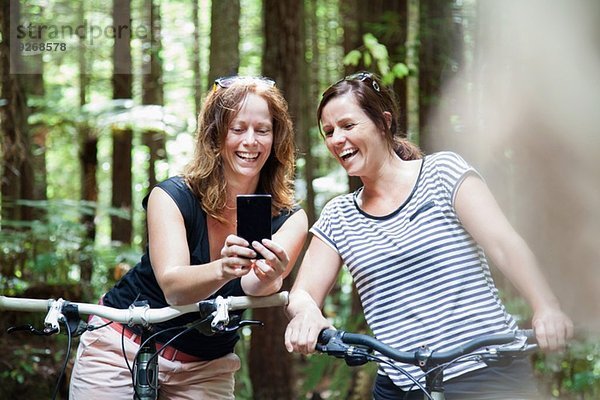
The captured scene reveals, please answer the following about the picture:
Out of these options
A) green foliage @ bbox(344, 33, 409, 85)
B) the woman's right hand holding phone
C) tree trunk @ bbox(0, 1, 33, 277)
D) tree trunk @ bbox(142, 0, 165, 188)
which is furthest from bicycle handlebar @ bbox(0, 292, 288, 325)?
tree trunk @ bbox(142, 0, 165, 188)

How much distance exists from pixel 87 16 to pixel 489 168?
630 centimetres

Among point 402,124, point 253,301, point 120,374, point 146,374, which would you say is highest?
point 402,124

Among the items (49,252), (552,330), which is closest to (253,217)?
(552,330)

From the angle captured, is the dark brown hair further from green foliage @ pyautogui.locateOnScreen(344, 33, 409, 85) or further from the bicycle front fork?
green foliage @ pyautogui.locateOnScreen(344, 33, 409, 85)

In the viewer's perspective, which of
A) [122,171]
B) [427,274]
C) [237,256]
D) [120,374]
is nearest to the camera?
[237,256]

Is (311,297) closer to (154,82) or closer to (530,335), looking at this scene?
(530,335)

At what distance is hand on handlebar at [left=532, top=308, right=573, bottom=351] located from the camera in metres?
2.18

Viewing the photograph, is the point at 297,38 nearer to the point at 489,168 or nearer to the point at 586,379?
the point at 489,168

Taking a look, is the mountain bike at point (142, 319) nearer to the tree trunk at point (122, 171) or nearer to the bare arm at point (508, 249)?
the bare arm at point (508, 249)

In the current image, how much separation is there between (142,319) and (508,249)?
1.20 m

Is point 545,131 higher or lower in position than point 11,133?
higher

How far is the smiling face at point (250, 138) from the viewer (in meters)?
2.71

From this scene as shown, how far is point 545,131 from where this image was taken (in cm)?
543

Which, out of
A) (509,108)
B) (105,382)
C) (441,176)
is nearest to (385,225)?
(441,176)
